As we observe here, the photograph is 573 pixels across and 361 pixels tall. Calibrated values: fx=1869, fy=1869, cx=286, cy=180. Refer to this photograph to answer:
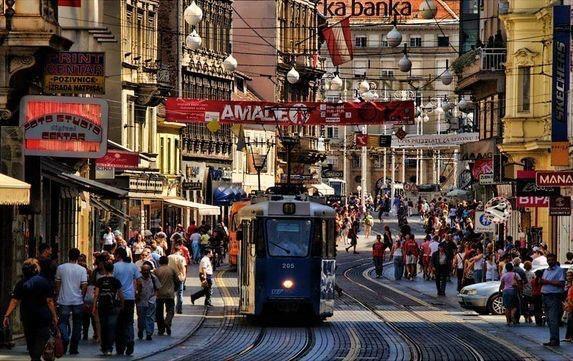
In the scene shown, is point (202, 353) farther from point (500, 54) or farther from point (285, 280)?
point (500, 54)

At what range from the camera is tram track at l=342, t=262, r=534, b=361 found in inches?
1296

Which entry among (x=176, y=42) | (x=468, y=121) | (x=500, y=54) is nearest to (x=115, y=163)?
(x=500, y=54)

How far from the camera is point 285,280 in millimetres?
39406

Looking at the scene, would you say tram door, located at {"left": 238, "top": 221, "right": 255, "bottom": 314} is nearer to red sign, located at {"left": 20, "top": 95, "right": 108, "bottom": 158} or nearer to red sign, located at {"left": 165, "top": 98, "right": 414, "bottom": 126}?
red sign, located at {"left": 20, "top": 95, "right": 108, "bottom": 158}

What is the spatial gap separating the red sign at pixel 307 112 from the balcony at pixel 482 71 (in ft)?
37.8

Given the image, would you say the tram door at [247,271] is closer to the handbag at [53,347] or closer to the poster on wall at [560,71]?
the handbag at [53,347]

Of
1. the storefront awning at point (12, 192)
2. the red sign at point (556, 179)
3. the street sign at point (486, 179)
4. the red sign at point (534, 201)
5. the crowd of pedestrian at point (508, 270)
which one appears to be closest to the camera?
the storefront awning at point (12, 192)

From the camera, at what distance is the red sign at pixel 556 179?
153 ft

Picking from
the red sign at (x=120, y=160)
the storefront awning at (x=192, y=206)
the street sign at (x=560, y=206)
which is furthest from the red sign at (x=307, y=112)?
the storefront awning at (x=192, y=206)

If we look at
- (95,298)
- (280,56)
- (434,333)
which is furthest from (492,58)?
(95,298)

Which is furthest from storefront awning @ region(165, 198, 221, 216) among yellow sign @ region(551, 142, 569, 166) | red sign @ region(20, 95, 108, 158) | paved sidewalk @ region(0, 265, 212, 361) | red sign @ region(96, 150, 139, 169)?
red sign @ region(20, 95, 108, 158)

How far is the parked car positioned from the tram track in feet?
2.35

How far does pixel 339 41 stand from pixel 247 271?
31.9m

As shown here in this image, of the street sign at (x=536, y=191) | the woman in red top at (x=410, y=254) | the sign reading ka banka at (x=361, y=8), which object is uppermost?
the sign reading ka banka at (x=361, y=8)
